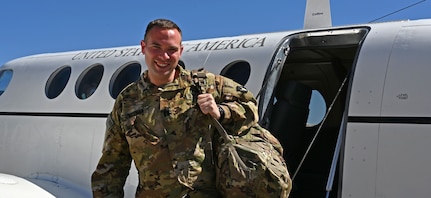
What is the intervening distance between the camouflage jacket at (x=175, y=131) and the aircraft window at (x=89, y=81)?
430cm

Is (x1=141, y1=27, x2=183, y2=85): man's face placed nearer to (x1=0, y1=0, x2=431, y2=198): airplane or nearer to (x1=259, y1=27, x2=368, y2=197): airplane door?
(x1=0, y1=0, x2=431, y2=198): airplane

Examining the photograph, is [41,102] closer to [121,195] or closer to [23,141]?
[23,141]

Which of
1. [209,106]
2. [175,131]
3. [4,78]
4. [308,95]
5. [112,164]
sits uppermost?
[4,78]

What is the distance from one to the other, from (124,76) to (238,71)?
1887 millimetres

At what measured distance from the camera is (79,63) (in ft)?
25.6

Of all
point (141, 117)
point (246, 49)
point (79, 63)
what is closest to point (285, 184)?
point (141, 117)

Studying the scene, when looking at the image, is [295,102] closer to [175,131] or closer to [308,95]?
[308,95]

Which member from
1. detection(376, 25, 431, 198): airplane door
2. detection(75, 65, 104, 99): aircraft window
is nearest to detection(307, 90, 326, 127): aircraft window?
detection(376, 25, 431, 198): airplane door

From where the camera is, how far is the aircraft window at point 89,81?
746cm

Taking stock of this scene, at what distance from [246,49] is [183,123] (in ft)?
10.0

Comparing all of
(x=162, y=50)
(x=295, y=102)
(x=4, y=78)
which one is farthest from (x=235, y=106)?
(x=4, y=78)

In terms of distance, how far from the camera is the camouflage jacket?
3.05 meters

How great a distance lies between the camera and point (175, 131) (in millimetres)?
3131

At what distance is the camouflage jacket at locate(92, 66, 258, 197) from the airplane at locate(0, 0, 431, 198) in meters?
1.92
